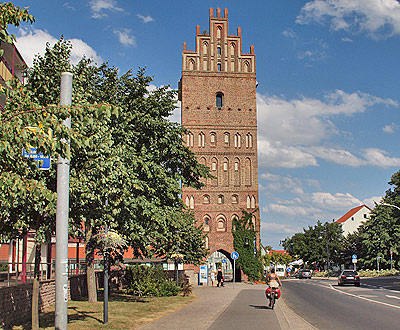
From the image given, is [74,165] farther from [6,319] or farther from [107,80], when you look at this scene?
[107,80]

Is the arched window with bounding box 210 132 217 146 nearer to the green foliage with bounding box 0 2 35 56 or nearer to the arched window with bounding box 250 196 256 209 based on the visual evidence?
the arched window with bounding box 250 196 256 209

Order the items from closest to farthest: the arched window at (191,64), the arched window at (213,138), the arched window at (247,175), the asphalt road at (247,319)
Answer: the asphalt road at (247,319), the arched window at (247,175), the arched window at (213,138), the arched window at (191,64)

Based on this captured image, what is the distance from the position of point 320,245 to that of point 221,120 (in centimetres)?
4638

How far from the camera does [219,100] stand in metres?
64.0

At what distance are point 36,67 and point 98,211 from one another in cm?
583

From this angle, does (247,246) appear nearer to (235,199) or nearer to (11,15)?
(235,199)

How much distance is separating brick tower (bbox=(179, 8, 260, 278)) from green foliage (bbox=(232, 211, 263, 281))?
95 centimetres

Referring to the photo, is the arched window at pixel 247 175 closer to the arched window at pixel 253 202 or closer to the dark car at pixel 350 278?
the arched window at pixel 253 202

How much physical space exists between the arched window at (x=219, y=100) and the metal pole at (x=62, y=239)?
5595 cm

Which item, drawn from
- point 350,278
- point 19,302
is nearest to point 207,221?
point 350,278

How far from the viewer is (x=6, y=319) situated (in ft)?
40.0

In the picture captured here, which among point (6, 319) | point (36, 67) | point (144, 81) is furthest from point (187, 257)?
point (6, 319)

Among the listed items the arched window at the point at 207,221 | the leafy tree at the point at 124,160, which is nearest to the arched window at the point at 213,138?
the arched window at the point at 207,221

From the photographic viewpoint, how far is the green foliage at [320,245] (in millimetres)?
96500
